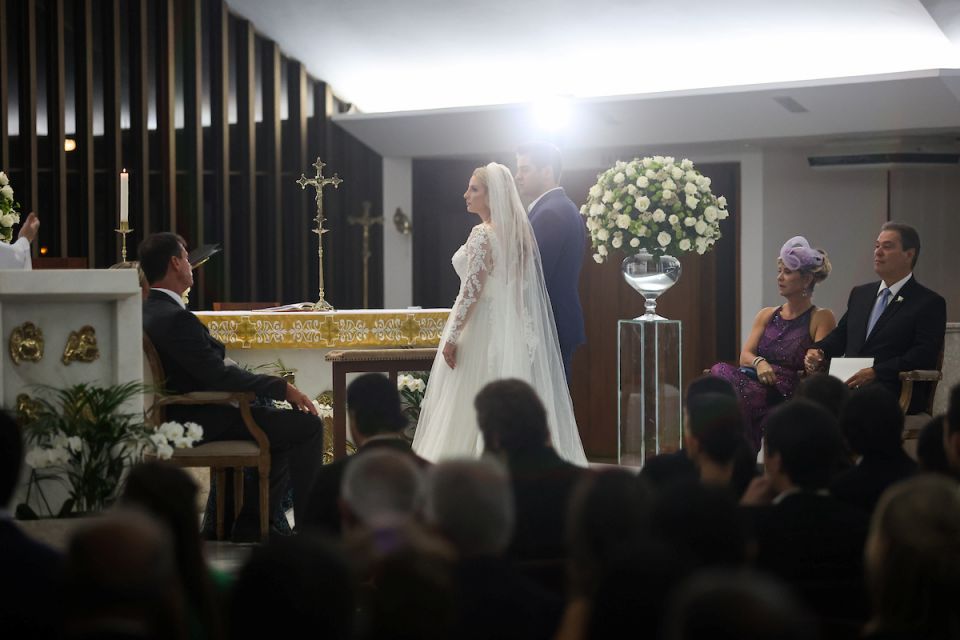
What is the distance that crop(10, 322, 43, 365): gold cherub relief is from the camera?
203 inches

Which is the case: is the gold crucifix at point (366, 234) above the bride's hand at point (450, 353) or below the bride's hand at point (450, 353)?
above

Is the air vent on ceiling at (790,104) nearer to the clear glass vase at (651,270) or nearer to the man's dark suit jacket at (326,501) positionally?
the clear glass vase at (651,270)

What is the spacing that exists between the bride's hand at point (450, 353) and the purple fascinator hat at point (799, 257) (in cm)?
176

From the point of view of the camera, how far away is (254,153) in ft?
35.0

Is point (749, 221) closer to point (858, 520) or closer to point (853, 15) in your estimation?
point (853, 15)

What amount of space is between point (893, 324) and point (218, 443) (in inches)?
121

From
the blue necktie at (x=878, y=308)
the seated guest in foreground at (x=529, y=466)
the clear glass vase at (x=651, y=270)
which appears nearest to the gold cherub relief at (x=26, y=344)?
the seated guest in foreground at (x=529, y=466)

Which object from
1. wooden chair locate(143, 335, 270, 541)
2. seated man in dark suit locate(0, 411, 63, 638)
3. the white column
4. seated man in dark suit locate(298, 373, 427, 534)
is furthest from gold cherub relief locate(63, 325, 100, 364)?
the white column

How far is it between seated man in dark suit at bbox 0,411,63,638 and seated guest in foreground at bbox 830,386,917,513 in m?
2.00

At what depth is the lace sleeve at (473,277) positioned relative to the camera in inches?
231

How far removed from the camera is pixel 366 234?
1086 cm

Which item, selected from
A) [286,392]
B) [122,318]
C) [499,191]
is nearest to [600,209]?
[499,191]

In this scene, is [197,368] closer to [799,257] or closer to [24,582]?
[799,257]

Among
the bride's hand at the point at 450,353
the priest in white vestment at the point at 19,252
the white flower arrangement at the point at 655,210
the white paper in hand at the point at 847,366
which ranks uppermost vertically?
the white flower arrangement at the point at 655,210
